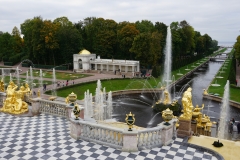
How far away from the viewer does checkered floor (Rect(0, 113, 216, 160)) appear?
1091 cm

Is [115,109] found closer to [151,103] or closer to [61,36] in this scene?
[151,103]

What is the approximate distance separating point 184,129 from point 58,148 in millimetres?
6895

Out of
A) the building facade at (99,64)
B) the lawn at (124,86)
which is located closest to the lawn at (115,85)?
the lawn at (124,86)

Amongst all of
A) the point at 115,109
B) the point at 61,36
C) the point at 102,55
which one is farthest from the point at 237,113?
the point at 61,36

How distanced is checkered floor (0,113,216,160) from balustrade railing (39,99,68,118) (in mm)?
2013

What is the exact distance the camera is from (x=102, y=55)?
65625mm

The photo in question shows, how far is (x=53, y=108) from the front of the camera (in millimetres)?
16859

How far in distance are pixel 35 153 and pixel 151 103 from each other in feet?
70.5

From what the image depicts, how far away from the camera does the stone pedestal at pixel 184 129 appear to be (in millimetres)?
13086

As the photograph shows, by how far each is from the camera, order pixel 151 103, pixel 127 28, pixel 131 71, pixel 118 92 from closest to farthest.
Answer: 1. pixel 151 103
2. pixel 118 92
3. pixel 131 71
4. pixel 127 28

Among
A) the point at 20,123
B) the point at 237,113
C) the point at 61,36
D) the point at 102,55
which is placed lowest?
the point at 237,113

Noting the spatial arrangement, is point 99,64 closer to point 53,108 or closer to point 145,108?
point 145,108

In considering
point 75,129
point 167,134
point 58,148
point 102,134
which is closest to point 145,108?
point 167,134

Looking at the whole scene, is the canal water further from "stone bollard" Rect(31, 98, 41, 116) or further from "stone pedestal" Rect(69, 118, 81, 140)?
"stone pedestal" Rect(69, 118, 81, 140)
